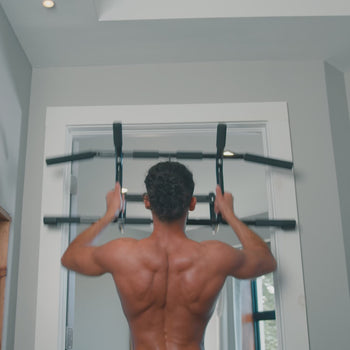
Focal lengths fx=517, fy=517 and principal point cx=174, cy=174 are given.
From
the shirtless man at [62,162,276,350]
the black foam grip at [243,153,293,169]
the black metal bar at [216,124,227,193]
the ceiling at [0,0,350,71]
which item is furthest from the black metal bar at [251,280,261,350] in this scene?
the shirtless man at [62,162,276,350]

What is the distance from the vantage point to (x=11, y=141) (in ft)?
7.85

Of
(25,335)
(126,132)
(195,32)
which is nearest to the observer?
(25,335)

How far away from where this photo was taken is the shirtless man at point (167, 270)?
1847 mm

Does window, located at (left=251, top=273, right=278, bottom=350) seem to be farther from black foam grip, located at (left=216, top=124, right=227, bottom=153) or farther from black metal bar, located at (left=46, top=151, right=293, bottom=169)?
black foam grip, located at (left=216, top=124, right=227, bottom=153)

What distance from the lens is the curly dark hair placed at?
1.92 meters

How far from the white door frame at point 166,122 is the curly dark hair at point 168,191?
2.55 feet

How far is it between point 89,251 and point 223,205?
0.61m

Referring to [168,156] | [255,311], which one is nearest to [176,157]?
[168,156]

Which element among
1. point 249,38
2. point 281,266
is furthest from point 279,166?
point 249,38

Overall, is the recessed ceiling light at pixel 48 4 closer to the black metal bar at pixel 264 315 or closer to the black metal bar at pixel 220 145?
the black metal bar at pixel 220 145

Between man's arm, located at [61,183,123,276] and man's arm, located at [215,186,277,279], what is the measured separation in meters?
0.44

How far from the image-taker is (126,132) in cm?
275

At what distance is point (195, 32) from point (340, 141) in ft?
3.15

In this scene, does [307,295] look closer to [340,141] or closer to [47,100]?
[340,141]
